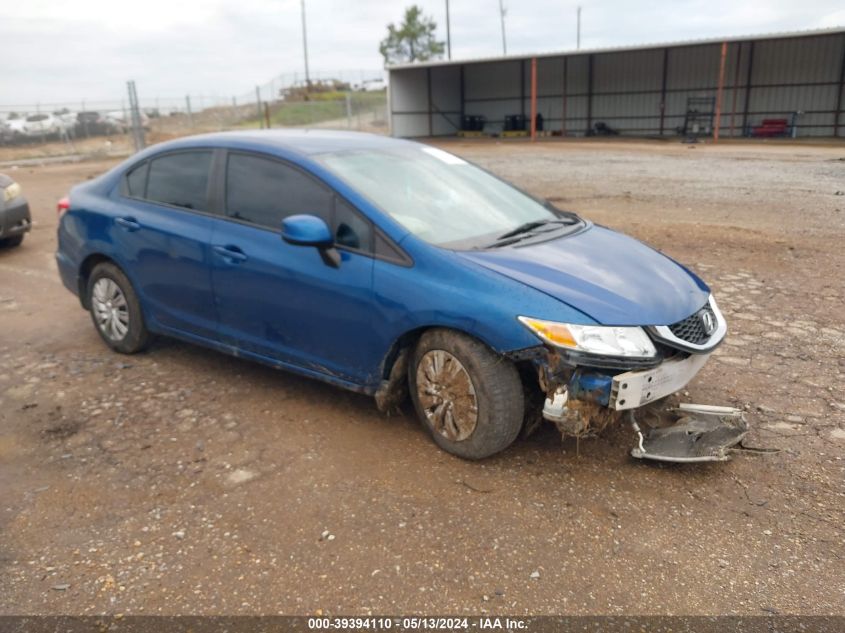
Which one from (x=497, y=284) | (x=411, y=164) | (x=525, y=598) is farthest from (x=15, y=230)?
(x=525, y=598)

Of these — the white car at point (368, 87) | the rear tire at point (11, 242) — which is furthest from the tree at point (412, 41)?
the rear tire at point (11, 242)

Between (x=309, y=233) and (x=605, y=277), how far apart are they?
5.04 ft

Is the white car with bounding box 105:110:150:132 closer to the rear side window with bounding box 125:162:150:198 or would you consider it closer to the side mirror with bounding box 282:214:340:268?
the rear side window with bounding box 125:162:150:198

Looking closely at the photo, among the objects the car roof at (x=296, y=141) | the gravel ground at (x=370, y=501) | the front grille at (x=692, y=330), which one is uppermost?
the car roof at (x=296, y=141)

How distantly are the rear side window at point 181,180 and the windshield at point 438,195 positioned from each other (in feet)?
3.12

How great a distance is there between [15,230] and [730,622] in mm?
9252

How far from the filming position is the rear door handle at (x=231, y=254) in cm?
420

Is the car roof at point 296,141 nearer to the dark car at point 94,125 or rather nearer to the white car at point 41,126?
the white car at point 41,126

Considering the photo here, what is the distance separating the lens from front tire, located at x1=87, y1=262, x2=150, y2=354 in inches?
198

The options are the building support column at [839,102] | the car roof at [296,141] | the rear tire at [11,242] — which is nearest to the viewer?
the car roof at [296,141]

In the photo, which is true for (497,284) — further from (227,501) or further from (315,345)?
(227,501)

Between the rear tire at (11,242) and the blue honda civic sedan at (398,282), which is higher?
the blue honda civic sedan at (398,282)

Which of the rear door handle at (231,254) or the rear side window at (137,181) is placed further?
the rear side window at (137,181)

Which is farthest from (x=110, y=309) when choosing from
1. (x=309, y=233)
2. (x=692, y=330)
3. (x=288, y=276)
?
(x=692, y=330)
